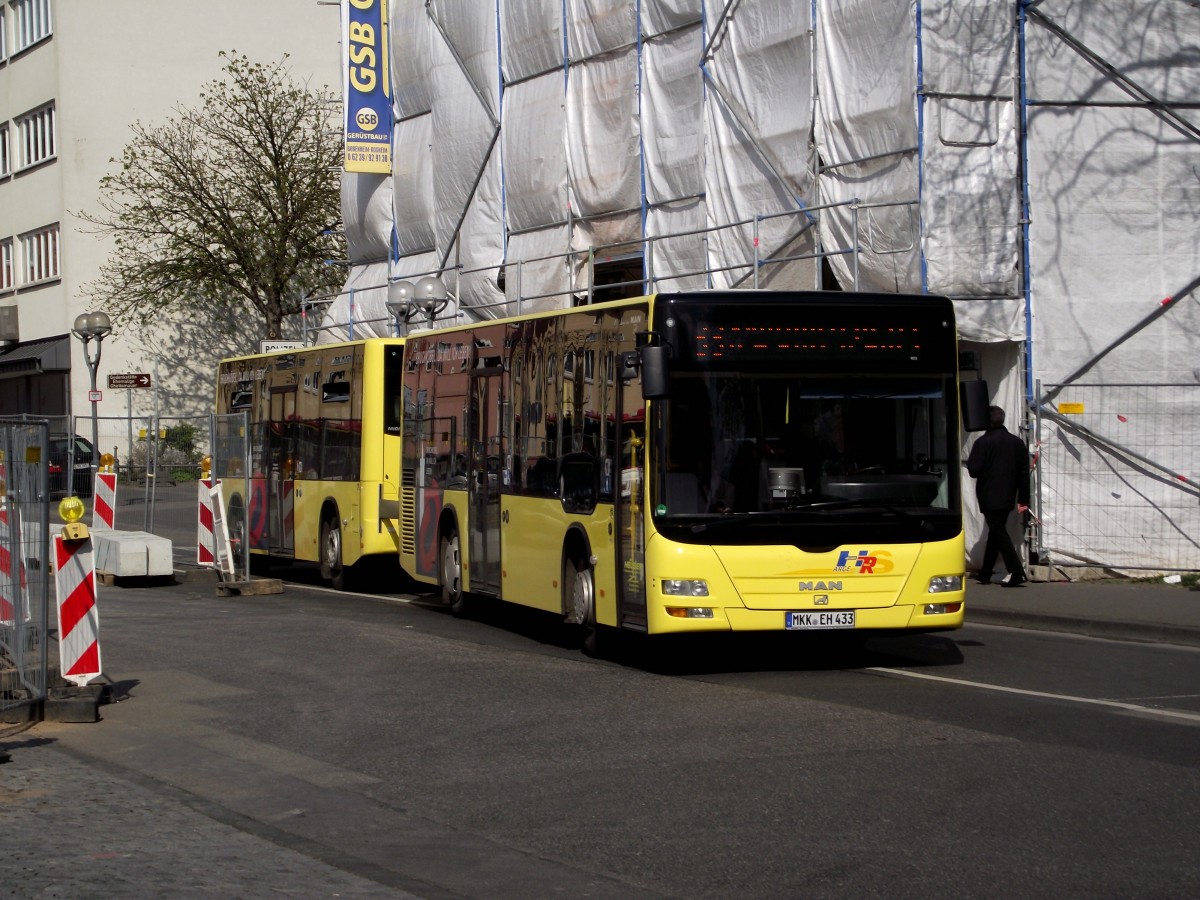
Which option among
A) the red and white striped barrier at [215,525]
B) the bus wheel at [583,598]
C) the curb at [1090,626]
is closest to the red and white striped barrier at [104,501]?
the red and white striped barrier at [215,525]

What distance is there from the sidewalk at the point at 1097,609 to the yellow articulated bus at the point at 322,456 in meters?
7.09

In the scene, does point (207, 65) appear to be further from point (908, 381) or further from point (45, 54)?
point (908, 381)

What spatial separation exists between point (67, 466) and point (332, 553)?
4433 millimetres

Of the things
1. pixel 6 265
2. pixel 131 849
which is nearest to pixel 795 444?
pixel 131 849

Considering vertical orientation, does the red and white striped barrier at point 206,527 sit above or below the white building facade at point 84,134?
below

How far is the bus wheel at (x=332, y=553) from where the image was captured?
65.6 ft

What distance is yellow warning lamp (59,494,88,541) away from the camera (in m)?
9.62

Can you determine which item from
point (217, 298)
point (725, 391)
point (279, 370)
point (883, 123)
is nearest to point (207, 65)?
point (217, 298)

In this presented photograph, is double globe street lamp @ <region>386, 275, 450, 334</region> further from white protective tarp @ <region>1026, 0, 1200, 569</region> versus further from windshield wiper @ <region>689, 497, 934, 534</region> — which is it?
windshield wiper @ <region>689, 497, 934, 534</region>

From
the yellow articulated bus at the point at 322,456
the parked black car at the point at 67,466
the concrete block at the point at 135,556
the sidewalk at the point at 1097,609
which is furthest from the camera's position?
Answer: the concrete block at the point at 135,556

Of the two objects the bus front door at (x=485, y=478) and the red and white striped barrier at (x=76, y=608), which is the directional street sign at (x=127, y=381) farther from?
the red and white striped barrier at (x=76, y=608)

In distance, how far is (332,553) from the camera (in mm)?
20188

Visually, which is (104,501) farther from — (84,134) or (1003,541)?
(84,134)

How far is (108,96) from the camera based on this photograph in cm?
5019
